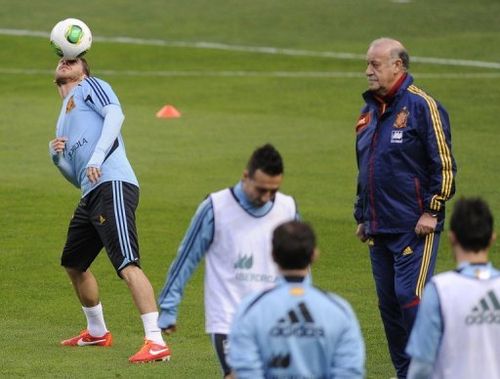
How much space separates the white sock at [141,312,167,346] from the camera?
10797mm

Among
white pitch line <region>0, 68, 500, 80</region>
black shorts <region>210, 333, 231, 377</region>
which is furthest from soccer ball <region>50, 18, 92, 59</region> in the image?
white pitch line <region>0, 68, 500, 80</region>

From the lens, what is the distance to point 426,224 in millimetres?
9547

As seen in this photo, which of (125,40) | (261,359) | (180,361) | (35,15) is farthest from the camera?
(35,15)

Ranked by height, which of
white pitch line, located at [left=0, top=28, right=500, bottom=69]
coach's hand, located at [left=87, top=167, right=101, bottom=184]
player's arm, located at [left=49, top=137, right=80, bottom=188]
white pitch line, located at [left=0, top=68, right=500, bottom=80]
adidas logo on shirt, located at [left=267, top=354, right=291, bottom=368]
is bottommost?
adidas logo on shirt, located at [left=267, top=354, right=291, bottom=368]

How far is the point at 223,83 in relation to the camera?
1180 inches

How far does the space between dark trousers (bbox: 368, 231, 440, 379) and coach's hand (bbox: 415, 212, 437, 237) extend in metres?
0.07

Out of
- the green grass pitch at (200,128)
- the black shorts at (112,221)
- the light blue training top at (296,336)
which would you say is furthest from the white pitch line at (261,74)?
the light blue training top at (296,336)

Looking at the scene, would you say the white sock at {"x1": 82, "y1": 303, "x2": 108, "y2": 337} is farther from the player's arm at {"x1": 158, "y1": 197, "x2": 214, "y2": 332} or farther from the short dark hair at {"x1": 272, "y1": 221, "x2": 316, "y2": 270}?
the short dark hair at {"x1": 272, "y1": 221, "x2": 316, "y2": 270}

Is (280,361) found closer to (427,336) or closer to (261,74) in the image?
(427,336)

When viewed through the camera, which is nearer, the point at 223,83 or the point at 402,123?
the point at 402,123

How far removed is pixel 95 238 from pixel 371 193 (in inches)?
102

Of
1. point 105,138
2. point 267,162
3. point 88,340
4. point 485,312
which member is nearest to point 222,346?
point 267,162

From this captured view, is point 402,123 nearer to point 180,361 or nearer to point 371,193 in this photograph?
point 371,193

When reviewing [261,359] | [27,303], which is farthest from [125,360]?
[261,359]
